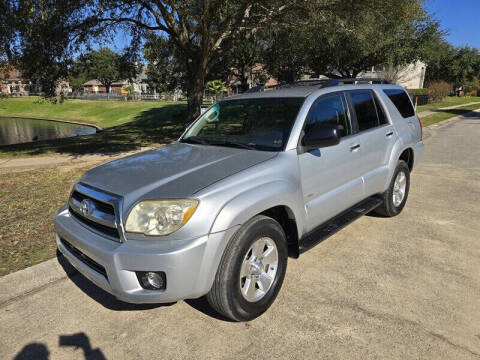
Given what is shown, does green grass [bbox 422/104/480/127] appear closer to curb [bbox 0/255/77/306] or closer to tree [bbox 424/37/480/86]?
curb [bbox 0/255/77/306]

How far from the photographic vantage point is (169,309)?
3051mm

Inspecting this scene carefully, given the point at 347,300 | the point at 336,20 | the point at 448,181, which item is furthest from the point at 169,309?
the point at 336,20

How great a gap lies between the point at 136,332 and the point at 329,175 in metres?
2.22

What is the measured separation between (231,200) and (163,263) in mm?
630

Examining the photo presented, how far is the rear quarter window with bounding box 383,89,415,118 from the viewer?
4.97 m

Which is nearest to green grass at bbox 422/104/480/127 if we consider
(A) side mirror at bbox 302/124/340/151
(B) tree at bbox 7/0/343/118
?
(B) tree at bbox 7/0/343/118

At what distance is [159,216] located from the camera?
246cm

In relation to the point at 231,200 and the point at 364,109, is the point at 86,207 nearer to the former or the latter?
the point at 231,200

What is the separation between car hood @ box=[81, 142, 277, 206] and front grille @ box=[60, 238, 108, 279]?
1.81ft

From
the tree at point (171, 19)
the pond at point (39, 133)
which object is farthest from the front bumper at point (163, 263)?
the pond at point (39, 133)

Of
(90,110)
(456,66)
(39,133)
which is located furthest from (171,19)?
(456,66)

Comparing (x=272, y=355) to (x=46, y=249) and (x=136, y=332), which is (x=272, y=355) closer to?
(x=136, y=332)

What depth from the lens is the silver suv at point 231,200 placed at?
2.44 metres

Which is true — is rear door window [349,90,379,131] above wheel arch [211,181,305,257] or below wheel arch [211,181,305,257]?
above
